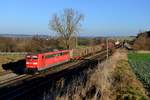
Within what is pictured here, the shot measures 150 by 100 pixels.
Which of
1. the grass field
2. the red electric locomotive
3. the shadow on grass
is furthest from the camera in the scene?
the shadow on grass

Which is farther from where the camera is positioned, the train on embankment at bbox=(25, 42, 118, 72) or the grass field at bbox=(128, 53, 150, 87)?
the train on embankment at bbox=(25, 42, 118, 72)

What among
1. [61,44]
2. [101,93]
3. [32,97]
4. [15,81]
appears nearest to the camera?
[101,93]

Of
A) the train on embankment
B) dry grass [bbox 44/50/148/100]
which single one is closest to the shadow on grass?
the train on embankment

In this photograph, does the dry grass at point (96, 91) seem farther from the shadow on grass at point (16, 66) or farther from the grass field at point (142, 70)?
the shadow on grass at point (16, 66)

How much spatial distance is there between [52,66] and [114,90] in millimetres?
23656

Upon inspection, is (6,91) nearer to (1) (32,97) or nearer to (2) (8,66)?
(1) (32,97)

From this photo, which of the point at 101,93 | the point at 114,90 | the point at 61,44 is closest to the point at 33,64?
the point at 114,90

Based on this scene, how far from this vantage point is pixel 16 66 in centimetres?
4462

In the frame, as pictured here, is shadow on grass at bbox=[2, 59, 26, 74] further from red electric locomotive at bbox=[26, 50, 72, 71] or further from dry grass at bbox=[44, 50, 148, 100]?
dry grass at bbox=[44, 50, 148, 100]

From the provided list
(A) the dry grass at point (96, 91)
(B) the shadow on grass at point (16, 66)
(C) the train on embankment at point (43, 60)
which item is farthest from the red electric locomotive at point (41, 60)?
(A) the dry grass at point (96, 91)

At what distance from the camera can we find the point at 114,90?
18641 millimetres

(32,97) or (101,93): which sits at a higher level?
(101,93)

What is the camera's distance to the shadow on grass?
40.3 m

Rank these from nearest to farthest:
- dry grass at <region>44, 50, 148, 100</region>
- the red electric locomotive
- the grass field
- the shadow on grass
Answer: dry grass at <region>44, 50, 148, 100</region> < the grass field < the red electric locomotive < the shadow on grass
